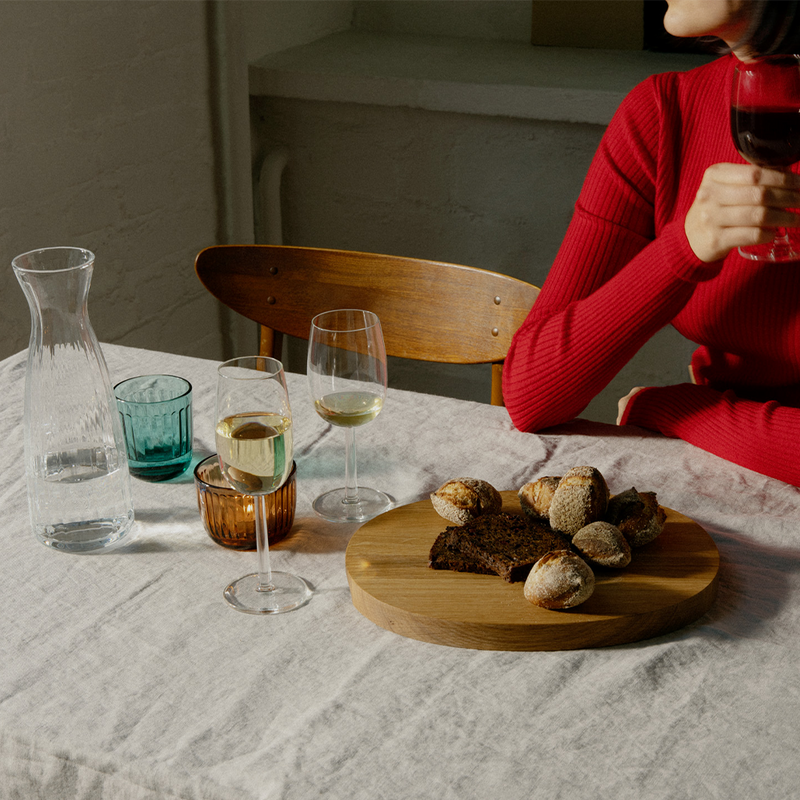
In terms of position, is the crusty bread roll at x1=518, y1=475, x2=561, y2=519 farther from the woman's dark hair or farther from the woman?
the woman's dark hair

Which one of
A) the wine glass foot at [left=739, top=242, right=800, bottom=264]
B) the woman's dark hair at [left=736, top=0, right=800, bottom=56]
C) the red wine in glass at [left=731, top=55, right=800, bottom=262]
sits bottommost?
the wine glass foot at [left=739, top=242, right=800, bottom=264]

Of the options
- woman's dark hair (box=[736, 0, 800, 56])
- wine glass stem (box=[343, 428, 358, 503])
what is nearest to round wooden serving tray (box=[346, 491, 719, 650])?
wine glass stem (box=[343, 428, 358, 503])

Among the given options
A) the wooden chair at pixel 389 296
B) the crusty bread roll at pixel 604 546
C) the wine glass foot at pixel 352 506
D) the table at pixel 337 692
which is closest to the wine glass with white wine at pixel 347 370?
the wine glass foot at pixel 352 506

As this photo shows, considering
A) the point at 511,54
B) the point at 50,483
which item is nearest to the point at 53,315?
the point at 50,483

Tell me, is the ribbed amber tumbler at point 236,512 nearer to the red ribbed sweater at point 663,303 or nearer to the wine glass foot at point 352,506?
the wine glass foot at point 352,506

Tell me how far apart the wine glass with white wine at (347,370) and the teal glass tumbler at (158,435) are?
0.17m

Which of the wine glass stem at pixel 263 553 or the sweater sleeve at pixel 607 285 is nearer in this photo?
the wine glass stem at pixel 263 553

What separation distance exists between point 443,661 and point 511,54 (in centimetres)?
219

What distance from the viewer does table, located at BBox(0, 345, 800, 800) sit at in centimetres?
58

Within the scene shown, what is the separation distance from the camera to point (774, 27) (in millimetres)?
882

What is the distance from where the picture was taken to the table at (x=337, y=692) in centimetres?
58

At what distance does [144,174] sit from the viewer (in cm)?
220

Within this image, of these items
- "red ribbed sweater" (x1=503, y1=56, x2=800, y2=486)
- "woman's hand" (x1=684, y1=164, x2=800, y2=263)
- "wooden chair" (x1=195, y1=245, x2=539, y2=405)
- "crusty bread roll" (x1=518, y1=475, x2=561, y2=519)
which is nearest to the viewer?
"crusty bread roll" (x1=518, y1=475, x2=561, y2=519)

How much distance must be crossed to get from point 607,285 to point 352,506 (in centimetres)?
47
